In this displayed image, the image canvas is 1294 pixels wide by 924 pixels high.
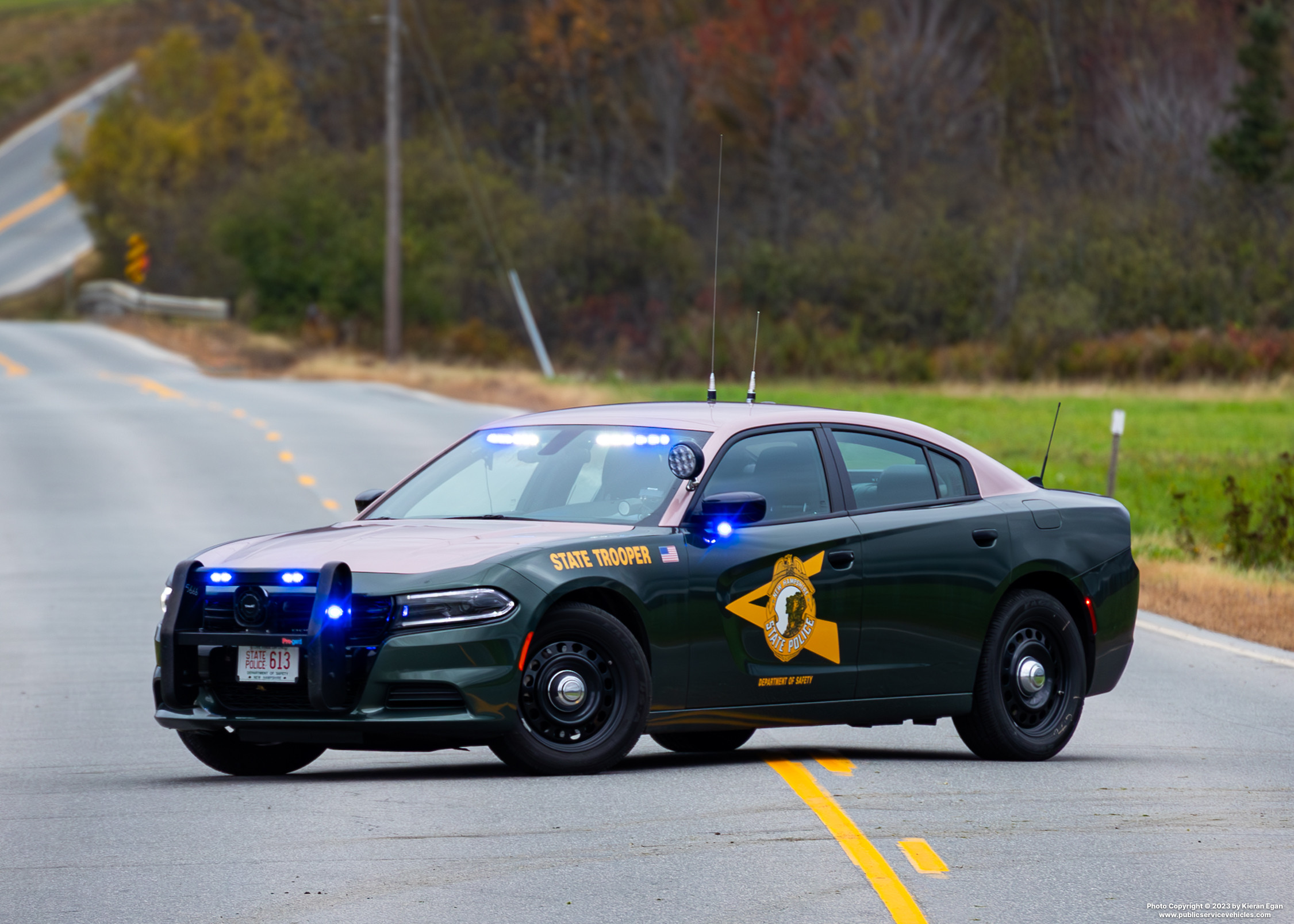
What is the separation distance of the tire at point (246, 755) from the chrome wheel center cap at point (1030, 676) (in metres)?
3.20

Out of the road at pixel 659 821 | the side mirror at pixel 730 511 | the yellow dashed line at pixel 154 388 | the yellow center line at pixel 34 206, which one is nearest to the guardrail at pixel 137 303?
the yellow center line at pixel 34 206

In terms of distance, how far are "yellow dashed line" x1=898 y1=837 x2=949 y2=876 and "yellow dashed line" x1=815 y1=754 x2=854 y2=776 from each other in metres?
1.55

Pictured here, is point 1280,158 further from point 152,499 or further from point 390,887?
point 390,887

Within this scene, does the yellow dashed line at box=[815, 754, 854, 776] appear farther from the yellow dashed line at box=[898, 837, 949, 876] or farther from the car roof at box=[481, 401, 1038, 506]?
the yellow dashed line at box=[898, 837, 949, 876]

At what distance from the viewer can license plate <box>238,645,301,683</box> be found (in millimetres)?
8461

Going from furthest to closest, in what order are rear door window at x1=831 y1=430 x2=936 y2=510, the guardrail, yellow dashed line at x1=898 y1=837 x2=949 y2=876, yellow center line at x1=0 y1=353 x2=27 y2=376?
1. the guardrail
2. yellow center line at x1=0 y1=353 x2=27 y2=376
3. rear door window at x1=831 y1=430 x2=936 y2=510
4. yellow dashed line at x1=898 y1=837 x2=949 y2=876

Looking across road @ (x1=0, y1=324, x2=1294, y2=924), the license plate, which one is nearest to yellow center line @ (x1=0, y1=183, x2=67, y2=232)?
road @ (x1=0, y1=324, x2=1294, y2=924)

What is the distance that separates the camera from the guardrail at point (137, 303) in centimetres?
6072

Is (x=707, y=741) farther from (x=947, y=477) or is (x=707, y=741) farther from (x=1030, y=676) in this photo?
(x=947, y=477)

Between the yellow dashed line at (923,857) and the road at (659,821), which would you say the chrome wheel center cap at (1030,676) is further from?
the yellow dashed line at (923,857)

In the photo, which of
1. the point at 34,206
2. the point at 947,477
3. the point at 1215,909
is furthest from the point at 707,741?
the point at 34,206

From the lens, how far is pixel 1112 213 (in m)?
59.4

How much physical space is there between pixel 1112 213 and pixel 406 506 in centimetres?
5185

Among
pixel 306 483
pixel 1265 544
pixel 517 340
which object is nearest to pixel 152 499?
pixel 306 483
